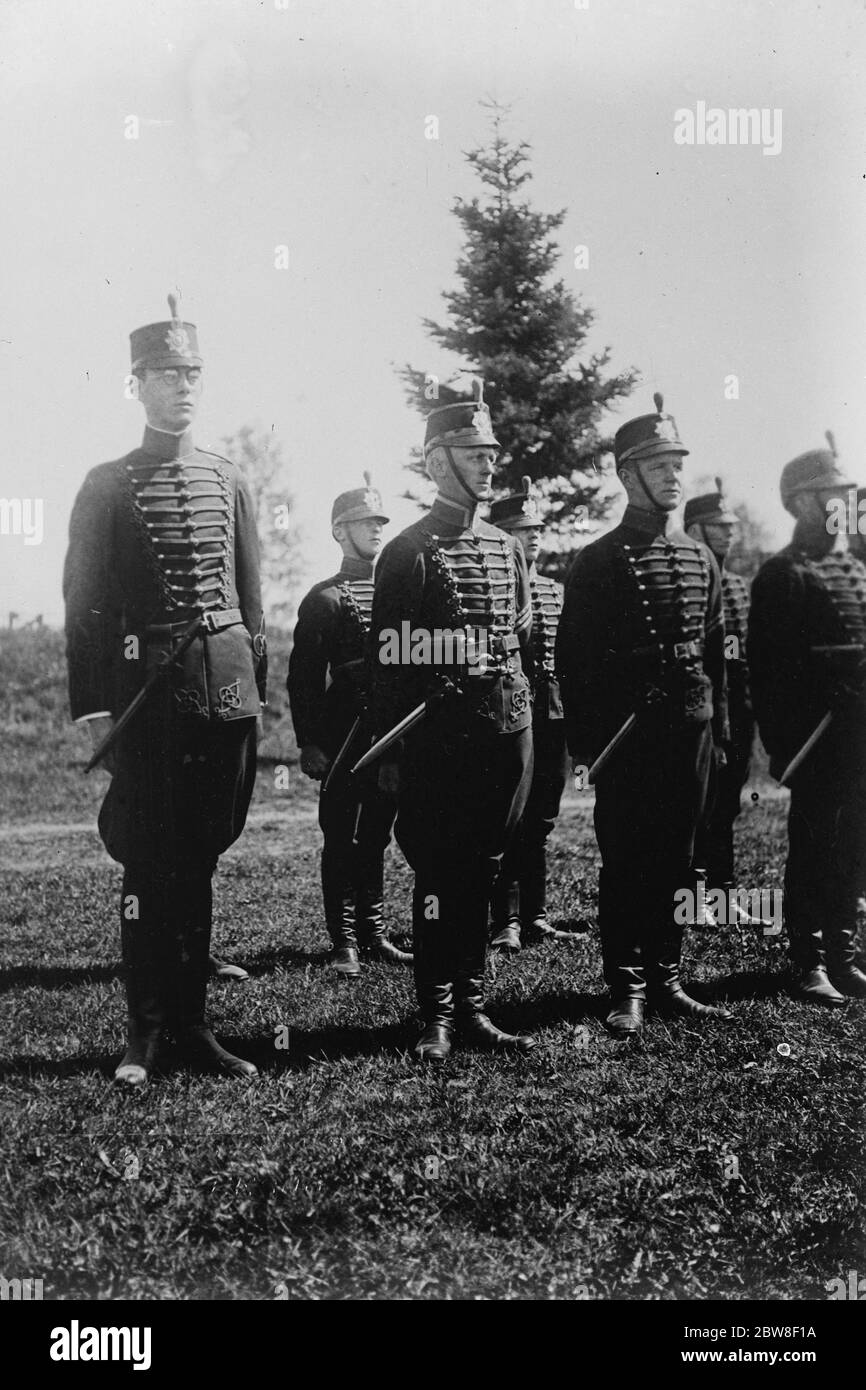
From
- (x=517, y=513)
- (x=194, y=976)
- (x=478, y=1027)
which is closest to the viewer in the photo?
(x=194, y=976)

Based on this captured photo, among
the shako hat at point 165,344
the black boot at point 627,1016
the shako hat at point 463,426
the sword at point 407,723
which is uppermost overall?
the shako hat at point 165,344

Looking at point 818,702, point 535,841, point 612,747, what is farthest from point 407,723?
point 535,841

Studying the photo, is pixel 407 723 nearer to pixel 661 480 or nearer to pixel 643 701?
pixel 643 701

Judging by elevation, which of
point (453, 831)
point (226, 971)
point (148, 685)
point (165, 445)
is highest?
point (165, 445)

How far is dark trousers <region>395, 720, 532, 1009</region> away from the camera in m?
5.57

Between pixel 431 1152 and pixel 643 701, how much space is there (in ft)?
7.50

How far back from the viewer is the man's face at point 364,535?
7.52 m

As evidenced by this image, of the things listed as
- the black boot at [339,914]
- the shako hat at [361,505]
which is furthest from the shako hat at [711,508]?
the black boot at [339,914]

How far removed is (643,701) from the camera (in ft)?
19.5

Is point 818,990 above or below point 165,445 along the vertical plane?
below

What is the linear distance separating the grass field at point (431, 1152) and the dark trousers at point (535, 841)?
37.6 inches

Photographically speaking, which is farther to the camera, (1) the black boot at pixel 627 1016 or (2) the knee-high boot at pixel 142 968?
(1) the black boot at pixel 627 1016

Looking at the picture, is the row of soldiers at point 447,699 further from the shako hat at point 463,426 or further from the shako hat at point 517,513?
the shako hat at point 517,513

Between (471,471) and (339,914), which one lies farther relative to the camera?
(339,914)
